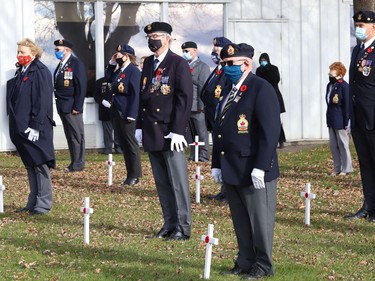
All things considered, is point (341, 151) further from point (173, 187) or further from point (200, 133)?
point (173, 187)

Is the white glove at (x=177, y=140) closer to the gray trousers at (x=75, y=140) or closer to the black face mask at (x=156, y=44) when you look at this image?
the black face mask at (x=156, y=44)

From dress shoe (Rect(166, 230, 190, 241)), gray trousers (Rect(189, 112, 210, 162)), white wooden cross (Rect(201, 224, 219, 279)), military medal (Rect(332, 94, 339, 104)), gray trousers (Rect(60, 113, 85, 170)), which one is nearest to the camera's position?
white wooden cross (Rect(201, 224, 219, 279))

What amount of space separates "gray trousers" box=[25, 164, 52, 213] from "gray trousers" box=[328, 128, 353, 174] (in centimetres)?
605

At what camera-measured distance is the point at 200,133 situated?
65.1 feet

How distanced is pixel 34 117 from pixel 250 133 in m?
4.35

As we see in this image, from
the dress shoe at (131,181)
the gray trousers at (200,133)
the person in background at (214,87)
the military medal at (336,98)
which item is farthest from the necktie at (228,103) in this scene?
the gray trousers at (200,133)

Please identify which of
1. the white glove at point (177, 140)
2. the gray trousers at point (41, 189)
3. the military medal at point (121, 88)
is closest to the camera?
the white glove at point (177, 140)

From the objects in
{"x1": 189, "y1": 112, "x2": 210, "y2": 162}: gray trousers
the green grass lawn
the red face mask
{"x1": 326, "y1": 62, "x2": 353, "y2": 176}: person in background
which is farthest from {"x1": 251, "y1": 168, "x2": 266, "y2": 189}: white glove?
{"x1": 189, "y1": 112, "x2": 210, "y2": 162}: gray trousers

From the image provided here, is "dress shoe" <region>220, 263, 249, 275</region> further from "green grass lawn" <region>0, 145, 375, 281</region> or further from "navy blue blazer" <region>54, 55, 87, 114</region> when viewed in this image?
"navy blue blazer" <region>54, 55, 87, 114</region>

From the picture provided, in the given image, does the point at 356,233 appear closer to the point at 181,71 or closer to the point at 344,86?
the point at 181,71

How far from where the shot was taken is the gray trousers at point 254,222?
9188 mm

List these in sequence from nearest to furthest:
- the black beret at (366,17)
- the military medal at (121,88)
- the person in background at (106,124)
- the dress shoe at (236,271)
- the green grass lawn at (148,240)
A: the dress shoe at (236,271)
the green grass lawn at (148,240)
the black beret at (366,17)
the military medal at (121,88)
the person in background at (106,124)

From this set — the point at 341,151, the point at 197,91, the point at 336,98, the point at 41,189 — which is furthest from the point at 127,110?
the point at 341,151

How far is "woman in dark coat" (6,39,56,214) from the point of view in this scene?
12867 millimetres
